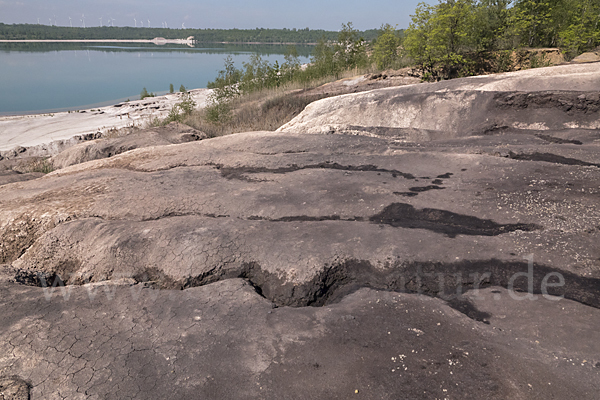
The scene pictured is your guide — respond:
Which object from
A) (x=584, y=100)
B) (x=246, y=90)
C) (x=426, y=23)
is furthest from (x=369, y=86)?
(x=584, y=100)

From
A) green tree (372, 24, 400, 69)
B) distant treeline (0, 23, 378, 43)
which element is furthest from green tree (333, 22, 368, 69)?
distant treeline (0, 23, 378, 43)

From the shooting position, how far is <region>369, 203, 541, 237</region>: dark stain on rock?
113 inches

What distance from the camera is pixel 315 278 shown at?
99.5 inches

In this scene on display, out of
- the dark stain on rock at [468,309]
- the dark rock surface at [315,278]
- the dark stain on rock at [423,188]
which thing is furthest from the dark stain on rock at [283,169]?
the dark stain on rock at [468,309]

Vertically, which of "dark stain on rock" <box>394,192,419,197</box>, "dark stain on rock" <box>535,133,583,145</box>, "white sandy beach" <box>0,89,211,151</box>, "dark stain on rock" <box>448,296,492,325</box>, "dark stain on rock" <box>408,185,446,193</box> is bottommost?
"white sandy beach" <box>0,89,211,151</box>

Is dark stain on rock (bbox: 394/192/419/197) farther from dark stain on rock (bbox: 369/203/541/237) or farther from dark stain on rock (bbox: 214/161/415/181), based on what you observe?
dark stain on rock (bbox: 214/161/415/181)

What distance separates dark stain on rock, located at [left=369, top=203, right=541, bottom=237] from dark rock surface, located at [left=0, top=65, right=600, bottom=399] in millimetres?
17

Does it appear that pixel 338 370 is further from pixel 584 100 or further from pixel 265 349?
pixel 584 100

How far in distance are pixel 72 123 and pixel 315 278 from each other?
15.0m

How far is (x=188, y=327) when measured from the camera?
2.12 metres

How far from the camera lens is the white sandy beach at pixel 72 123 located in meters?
12.0

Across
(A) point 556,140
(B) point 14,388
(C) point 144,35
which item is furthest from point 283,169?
(C) point 144,35

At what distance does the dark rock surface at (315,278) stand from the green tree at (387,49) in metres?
11.6

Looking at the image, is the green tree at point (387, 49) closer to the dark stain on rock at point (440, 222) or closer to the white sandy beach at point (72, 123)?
the white sandy beach at point (72, 123)
